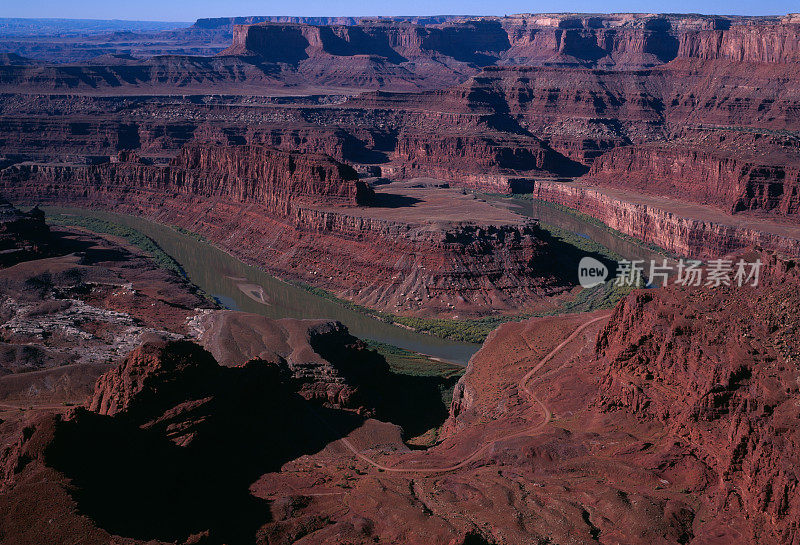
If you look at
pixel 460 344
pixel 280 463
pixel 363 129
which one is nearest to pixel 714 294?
pixel 280 463

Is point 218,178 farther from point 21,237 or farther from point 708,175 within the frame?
point 708,175

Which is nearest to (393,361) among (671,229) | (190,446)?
(190,446)

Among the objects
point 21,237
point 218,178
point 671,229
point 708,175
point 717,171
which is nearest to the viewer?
point 21,237

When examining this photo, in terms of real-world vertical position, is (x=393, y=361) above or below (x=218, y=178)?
below

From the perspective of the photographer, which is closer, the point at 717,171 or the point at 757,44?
the point at 717,171

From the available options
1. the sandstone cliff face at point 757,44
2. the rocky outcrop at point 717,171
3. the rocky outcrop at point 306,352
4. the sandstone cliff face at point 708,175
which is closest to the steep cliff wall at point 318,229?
the rocky outcrop at point 306,352

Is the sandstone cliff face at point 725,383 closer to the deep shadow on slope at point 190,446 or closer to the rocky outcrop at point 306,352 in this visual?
the deep shadow on slope at point 190,446

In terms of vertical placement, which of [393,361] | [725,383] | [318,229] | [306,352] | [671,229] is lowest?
[393,361]

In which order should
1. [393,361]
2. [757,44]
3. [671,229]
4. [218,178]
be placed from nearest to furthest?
[393,361]
[671,229]
[218,178]
[757,44]

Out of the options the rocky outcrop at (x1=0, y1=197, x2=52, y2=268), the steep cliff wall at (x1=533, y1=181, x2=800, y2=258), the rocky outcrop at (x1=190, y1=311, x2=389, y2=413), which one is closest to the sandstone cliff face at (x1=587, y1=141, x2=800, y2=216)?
the steep cliff wall at (x1=533, y1=181, x2=800, y2=258)

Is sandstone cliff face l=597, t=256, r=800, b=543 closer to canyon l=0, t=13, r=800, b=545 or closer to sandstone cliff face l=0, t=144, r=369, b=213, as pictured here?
canyon l=0, t=13, r=800, b=545
